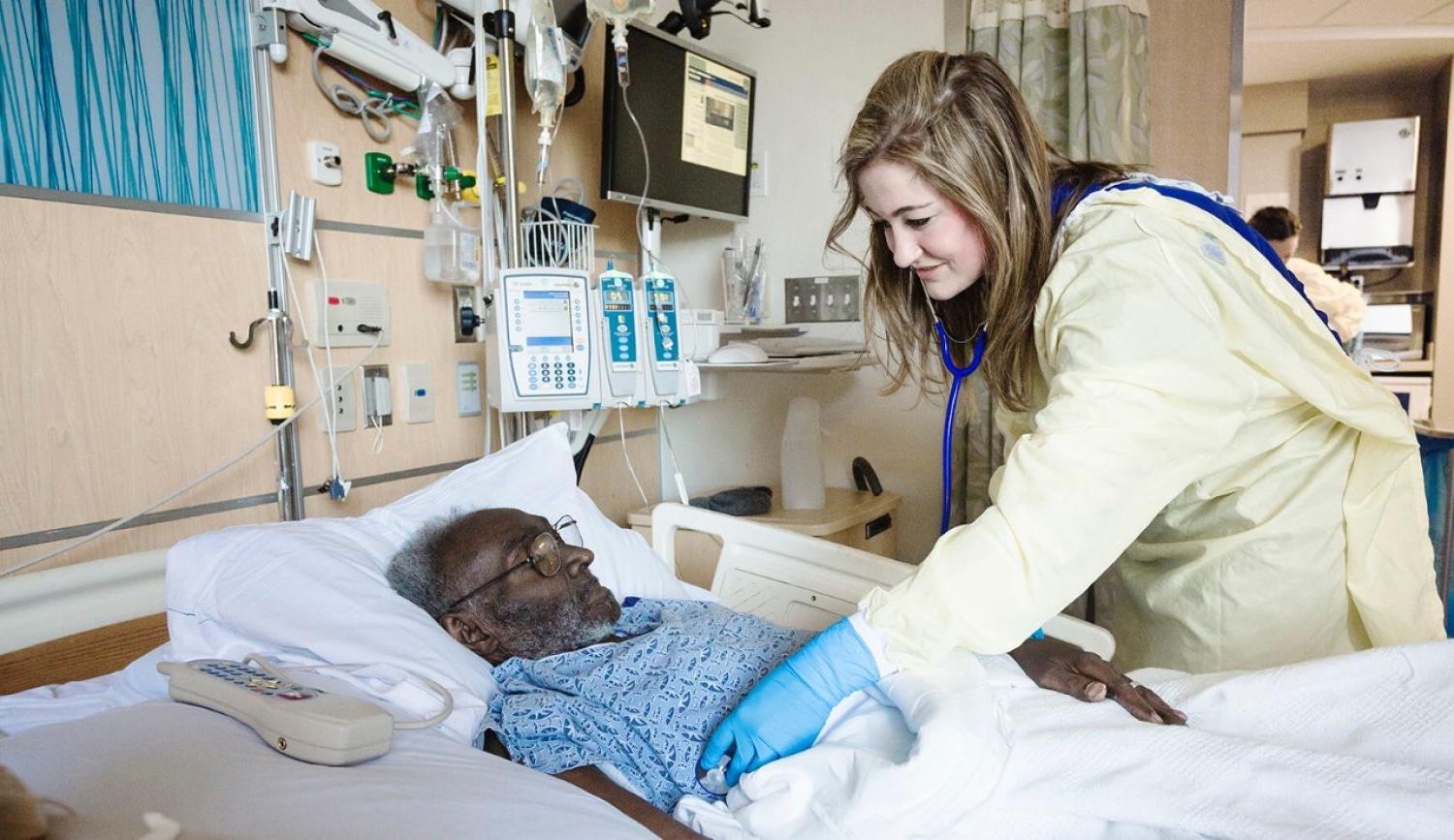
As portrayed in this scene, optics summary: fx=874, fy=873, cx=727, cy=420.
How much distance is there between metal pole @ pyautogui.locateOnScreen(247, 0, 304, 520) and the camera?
166 centimetres

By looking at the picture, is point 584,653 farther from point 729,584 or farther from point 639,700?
point 729,584

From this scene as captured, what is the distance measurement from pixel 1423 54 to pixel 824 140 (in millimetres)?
4514

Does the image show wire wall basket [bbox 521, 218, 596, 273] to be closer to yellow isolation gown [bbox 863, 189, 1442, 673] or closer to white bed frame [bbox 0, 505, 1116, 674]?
white bed frame [bbox 0, 505, 1116, 674]

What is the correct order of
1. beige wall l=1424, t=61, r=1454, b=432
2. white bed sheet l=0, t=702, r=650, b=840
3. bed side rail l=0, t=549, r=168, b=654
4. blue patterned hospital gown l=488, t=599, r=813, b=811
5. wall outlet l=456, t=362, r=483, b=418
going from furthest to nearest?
beige wall l=1424, t=61, r=1454, b=432 → wall outlet l=456, t=362, r=483, b=418 → bed side rail l=0, t=549, r=168, b=654 → blue patterned hospital gown l=488, t=599, r=813, b=811 → white bed sheet l=0, t=702, r=650, b=840

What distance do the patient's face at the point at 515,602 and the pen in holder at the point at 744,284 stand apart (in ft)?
5.23

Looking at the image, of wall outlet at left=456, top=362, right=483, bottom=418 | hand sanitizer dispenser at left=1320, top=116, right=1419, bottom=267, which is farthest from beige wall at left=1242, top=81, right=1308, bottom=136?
wall outlet at left=456, top=362, right=483, bottom=418

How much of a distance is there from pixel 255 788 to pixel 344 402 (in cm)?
126

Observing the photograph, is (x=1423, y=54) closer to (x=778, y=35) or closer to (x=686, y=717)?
(x=778, y=35)

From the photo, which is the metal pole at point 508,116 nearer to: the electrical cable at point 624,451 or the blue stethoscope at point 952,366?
the electrical cable at point 624,451

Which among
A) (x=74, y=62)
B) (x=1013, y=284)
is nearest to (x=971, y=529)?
(x=1013, y=284)

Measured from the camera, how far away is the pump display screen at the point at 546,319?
5.95 ft

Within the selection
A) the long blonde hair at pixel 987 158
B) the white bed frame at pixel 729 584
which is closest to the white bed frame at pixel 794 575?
the white bed frame at pixel 729 584

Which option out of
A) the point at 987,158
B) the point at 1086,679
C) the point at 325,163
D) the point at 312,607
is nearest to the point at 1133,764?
the point at 1086,679

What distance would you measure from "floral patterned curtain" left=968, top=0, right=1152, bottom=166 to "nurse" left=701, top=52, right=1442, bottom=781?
4.74ft
